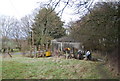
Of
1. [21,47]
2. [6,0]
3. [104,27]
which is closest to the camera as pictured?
[6,0]

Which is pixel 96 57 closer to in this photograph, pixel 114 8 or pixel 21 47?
pixel 114 8

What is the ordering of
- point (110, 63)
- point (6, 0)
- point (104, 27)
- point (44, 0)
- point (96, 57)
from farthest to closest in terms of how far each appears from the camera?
point (96, 57) → point (110, 63) → point (104, 27) → point (6, 0) → point (44, 0)

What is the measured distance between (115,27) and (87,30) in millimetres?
878

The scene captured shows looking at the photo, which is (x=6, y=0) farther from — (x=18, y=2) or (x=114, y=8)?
(x=114, y=8)

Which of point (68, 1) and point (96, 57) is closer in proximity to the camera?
point (68, 1)

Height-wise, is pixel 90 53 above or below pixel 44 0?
below

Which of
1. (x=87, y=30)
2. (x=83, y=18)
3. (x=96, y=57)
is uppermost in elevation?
(x=83, y=18)

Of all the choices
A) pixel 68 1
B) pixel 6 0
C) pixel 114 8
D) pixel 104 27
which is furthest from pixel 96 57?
pixel 6 0

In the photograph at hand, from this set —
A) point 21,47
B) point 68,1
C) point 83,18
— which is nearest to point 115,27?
point 83,18

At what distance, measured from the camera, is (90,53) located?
5.41 metres

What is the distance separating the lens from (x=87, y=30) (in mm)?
4074

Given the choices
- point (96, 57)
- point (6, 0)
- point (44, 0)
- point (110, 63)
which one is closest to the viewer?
point (44, 0)

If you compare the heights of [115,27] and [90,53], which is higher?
[115,27]

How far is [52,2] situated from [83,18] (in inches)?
46.9
